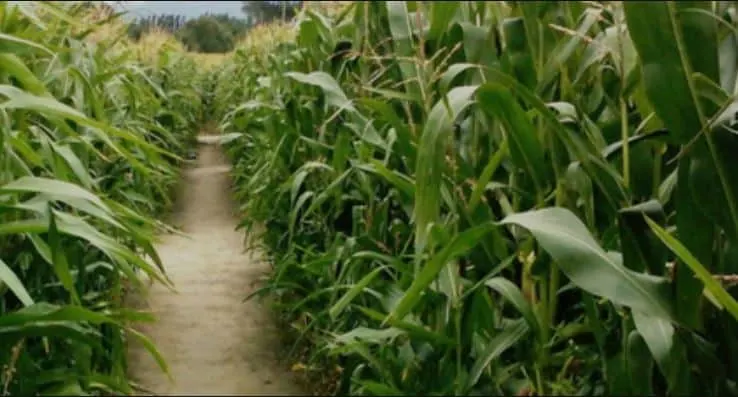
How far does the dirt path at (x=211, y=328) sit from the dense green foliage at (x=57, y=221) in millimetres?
254

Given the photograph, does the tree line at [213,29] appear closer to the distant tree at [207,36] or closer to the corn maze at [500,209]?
the distant tree at [207,36]

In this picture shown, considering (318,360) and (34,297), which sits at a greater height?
(34,297)

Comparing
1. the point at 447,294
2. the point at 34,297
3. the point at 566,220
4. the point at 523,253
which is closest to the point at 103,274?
the point at 34,297

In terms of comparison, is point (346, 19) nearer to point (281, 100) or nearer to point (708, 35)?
point (281, 100)

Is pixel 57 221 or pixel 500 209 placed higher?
pixel 57 221

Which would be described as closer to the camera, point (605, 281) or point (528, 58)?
point (605, 281)

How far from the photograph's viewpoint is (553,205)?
144 cm

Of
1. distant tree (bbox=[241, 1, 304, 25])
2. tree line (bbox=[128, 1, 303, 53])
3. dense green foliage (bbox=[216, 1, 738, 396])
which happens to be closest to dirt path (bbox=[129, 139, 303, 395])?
dense green foliage (bbox=[216, 1, 738, 396])

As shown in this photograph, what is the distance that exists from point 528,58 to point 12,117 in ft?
2.82

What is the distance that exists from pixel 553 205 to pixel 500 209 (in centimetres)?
19

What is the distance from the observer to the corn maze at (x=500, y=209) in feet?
3.34

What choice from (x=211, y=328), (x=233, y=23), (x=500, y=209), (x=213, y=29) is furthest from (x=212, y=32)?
(x=500, y=209)

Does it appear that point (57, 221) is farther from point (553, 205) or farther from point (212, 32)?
point (212, 32)

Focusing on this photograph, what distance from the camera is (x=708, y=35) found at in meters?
0.99
